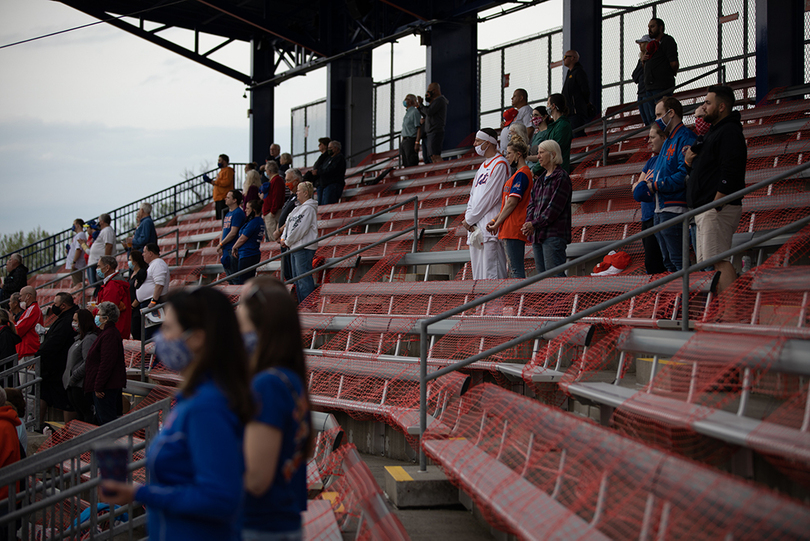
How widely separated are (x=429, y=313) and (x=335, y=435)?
2679 mm

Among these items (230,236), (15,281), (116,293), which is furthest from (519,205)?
(15,281)

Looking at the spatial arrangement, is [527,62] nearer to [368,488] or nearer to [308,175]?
[308,175]

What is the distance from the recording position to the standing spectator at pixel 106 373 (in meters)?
7.54

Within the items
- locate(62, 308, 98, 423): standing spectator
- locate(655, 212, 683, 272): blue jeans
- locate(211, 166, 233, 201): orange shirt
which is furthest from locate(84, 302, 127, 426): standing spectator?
locate(211, 166, 233, 201): orange shirt

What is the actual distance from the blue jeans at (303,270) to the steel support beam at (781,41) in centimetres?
755

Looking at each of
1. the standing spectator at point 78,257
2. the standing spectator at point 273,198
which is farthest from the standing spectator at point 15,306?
the standing spectator at point 273,198

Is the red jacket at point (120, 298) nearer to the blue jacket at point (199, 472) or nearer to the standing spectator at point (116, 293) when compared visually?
the standing spectator at point (116, 293)

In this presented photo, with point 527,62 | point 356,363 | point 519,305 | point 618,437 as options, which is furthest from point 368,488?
point 527,62

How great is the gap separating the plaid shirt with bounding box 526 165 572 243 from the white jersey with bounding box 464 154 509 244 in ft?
2.13

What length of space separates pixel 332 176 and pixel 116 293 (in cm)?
475

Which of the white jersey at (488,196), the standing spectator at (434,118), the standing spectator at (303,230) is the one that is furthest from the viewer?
the standing spectator at (434,118)

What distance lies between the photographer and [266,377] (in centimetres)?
207

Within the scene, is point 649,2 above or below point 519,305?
above

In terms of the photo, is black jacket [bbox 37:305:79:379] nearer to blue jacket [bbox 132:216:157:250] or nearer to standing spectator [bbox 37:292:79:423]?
standing spectator [bbox 37:292:79:423]
